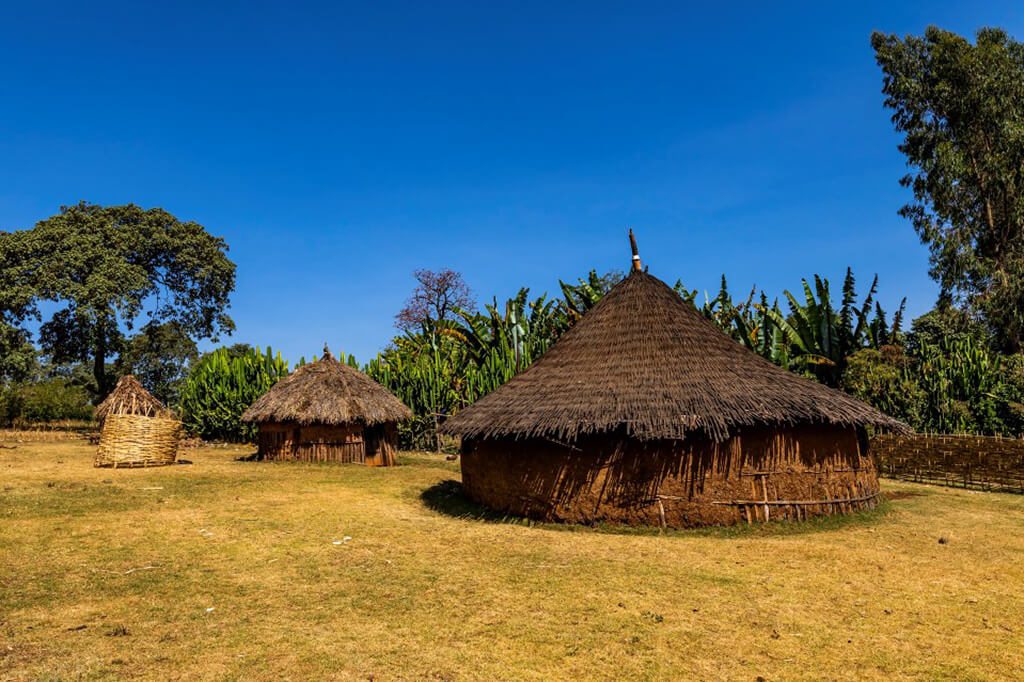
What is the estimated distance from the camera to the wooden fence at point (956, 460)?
1414 centimetres

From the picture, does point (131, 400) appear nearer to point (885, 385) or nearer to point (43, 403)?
point (43, 403)

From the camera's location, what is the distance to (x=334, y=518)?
422 inches

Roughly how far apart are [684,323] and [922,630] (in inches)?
274

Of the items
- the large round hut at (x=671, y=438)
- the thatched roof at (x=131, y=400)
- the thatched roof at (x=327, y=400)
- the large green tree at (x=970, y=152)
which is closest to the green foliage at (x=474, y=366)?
the thatched roof at (x=327, y=400)

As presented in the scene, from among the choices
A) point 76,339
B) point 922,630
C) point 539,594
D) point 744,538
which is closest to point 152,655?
point 539,594

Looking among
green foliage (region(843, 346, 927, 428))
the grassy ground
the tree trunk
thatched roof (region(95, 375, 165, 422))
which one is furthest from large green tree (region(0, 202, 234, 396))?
green foliage (region(843, 346, 927, 428))

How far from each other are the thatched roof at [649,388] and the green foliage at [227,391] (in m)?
17.5

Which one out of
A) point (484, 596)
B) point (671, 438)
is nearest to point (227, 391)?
point (671, 438)

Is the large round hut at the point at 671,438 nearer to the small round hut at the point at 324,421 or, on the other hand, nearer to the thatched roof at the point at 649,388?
the thatched roof at the point at 649,388

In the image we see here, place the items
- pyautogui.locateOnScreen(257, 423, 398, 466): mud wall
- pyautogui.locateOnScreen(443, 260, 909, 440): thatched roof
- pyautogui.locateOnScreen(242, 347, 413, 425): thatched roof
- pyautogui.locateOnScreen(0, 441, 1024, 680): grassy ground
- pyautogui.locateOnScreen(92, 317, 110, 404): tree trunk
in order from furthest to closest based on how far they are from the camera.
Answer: pyautogui.locateOnScreen(92, 317, 110, 404): tree trunk, pyautogui.locateOnScreen(257, 423, 398, 466): mud wall, pyautogui.locateOnScreen(242, 347, 413, 425): thatched roof, pyautogui.locateOnScreen(443, 260, 909, 440): thatched roof, pyautogui.locateOnScreen(0, 441, 1024, 680): grassy ground

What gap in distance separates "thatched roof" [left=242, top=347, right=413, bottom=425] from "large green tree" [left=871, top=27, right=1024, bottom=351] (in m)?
27.2

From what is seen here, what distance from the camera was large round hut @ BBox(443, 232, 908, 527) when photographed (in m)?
9.66

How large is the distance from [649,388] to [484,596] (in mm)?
4965

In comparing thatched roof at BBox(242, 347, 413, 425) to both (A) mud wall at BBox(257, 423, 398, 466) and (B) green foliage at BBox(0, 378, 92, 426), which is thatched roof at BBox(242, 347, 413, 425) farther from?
(B) green foliage at BBox(0, 378, 92, 426)
